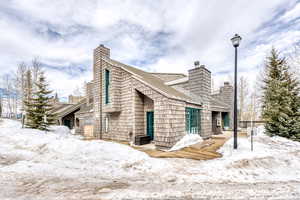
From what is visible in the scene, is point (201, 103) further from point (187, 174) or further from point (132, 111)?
point (187, 174)

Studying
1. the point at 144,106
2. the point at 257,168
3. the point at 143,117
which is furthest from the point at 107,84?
the point at 257,168

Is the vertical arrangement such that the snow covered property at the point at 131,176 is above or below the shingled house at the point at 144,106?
below

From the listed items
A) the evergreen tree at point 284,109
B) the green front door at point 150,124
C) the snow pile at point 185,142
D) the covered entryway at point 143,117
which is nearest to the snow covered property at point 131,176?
the snow pile at point 185,142

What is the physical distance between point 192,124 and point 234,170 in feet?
19.1

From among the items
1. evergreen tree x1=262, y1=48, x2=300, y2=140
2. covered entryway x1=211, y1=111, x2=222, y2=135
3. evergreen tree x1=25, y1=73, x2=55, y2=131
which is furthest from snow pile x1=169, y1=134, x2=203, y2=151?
evergreen tree x1=25, y1=73, x2=55, y2=131

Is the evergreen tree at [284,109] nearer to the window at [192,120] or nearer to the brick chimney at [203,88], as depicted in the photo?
the brick chimney at [203,88]

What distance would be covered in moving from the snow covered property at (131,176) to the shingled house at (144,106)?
285 centimetres

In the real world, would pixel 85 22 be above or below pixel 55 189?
above

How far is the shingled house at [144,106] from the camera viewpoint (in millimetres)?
Result: 7801

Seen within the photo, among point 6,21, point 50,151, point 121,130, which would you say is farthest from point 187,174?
point 6,21

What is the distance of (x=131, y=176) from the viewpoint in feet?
13.0

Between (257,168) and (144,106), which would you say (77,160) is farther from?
(257,168)

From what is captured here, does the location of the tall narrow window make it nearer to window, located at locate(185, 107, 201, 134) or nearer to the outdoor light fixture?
window, located at locate(185, 107, 201, 134)

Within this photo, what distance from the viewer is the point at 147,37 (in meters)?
15.0
